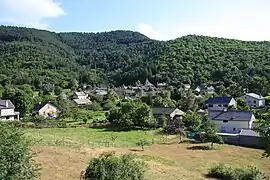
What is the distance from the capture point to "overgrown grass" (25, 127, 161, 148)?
30788mm

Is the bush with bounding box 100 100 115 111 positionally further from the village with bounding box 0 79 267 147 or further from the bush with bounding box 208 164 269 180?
the bush with bounding box 208 164 269 180

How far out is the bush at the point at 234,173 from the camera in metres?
20.8

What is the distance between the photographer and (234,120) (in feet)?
135

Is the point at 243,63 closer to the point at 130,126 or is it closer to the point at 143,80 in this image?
the point at 143,80

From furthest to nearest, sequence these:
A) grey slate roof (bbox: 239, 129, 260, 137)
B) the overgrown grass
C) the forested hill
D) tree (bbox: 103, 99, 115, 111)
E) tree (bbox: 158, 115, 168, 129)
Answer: the forested hill, tree (bbox: 103, 99, 115, 111), tree (bbox: 158, 115, 168, 129), grey slate roof (bbox: 239, 129, 260, 137), the overgrown grass

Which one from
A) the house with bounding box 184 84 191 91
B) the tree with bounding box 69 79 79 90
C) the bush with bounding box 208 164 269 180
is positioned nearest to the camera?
the bush with bounding box 208 164 269 180

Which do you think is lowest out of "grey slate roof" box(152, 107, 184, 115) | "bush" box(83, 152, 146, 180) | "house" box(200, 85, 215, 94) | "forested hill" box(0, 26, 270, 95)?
"bush" box(83, 152, 146, 180)

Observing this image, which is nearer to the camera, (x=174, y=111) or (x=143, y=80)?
(x=174, y=111)

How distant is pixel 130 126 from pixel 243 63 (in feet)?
225

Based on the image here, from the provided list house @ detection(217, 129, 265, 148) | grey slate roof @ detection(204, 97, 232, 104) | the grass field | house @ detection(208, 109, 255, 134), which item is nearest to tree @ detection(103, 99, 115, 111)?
grey slate roof @ detection(204, 97, 232, 104)

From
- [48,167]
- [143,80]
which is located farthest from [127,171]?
[143,80]

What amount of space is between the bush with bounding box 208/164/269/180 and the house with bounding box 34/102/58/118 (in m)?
39.9

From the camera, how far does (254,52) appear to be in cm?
11625

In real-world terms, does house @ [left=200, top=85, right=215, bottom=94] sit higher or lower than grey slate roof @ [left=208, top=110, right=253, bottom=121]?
higher
